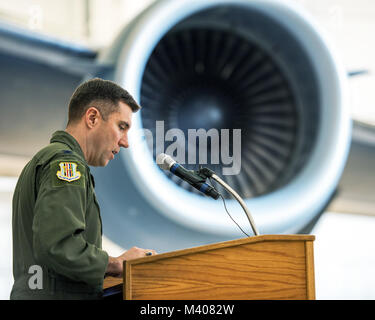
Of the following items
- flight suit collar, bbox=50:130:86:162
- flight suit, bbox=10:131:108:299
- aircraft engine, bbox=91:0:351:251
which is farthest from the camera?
aircraft engine, bbox=91:0:351:251

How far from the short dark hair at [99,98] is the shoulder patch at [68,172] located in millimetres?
129

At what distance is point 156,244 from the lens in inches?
56.1

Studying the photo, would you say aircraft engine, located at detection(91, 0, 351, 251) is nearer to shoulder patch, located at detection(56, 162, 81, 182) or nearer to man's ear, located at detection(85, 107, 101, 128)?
man's ear, located at detection(85, 107, 101, 128)

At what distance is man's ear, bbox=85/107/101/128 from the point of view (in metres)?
0.75

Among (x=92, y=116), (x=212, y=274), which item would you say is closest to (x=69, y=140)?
(x=92, y=116)

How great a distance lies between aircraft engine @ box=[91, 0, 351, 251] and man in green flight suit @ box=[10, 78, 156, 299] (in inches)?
22.2

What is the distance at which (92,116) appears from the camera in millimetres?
749

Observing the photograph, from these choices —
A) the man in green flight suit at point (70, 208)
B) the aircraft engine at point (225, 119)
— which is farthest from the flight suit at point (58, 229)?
the aircraft engine at point (225, 119)

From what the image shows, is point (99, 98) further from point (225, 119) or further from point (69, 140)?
point (225, 119)

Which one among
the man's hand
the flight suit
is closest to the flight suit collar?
the flight suit

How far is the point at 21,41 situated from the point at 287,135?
2.81 ft

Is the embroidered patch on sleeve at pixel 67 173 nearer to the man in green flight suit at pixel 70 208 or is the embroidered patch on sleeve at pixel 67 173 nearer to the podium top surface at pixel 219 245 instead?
the man in green flight suit at pixel 70 208

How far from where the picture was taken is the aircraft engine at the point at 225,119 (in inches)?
54.1
